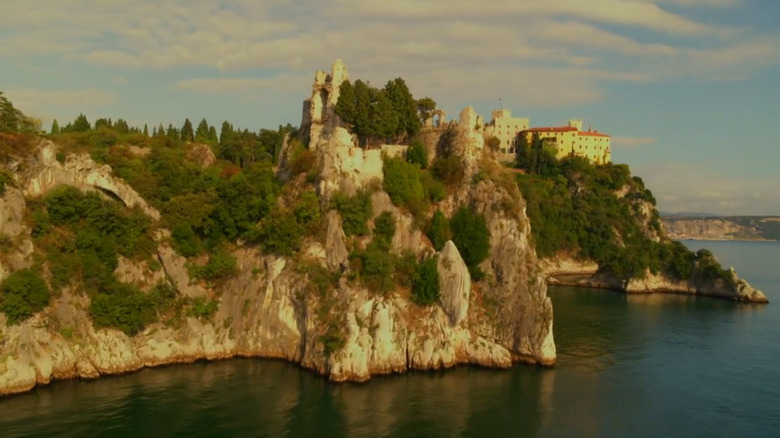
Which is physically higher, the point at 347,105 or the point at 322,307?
the point at 347,105

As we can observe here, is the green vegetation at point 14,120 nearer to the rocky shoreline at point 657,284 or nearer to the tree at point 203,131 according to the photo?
the tree at point 203,131

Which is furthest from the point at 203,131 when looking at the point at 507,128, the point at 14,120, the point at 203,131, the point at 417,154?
the point at 507,128

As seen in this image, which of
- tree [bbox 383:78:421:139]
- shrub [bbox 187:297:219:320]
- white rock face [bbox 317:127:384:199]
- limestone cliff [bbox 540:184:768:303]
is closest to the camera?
shrub [bbox 187:297:219:320]

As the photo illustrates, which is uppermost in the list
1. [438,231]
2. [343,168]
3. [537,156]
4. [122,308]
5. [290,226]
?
[537,156]

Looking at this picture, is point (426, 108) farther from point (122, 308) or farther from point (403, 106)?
point (122, 308)

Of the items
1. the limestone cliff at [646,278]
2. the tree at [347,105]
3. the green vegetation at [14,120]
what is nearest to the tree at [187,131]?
the green vegetation at [14,120]

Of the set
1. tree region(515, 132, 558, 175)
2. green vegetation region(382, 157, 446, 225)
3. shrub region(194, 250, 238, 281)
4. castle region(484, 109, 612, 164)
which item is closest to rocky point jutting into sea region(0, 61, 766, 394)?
shrub region(194, 250, 238, 281)

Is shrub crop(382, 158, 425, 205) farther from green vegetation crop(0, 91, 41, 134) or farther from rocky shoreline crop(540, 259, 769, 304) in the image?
rocky shoreline crop(540, 259, 769, 304)
